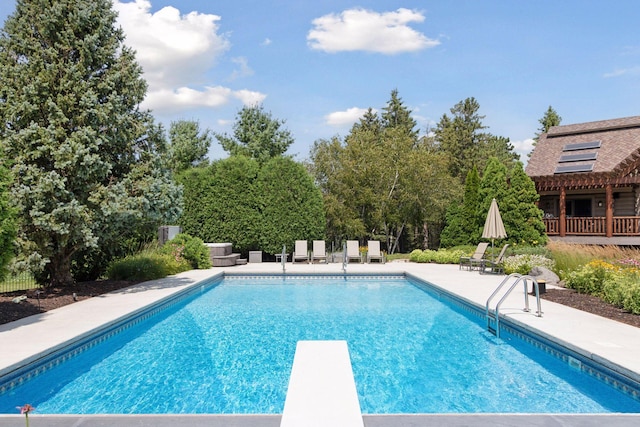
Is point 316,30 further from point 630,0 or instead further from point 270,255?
point 630,0

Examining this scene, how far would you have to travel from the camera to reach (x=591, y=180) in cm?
1809

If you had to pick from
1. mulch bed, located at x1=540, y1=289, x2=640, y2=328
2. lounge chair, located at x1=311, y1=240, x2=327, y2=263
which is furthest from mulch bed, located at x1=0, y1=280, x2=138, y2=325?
mulch bed, located at x1=540, y1=289, x2=640, y2=328

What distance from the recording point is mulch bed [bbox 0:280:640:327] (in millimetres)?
7887

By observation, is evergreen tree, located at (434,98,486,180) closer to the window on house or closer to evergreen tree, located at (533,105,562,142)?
evergreen tree, located at (533,105,562,142)

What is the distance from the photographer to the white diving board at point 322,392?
3.17 metres

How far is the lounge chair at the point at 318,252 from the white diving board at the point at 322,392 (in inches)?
525

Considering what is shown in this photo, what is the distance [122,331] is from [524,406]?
20.5 ft

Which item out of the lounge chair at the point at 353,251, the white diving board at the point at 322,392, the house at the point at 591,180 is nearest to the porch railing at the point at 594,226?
the house at the point at 591,180

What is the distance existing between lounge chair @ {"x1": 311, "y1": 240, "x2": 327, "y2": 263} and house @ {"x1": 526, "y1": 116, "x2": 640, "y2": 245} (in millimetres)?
9457

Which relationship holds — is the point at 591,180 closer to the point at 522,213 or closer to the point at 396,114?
the point at 522,213

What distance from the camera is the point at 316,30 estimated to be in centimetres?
2275

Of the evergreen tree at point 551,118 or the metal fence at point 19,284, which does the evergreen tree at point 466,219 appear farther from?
the evergreen tree at point 551,118

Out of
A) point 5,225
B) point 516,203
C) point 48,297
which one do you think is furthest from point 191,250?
point 516,203

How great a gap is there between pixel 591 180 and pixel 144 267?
16.5m
